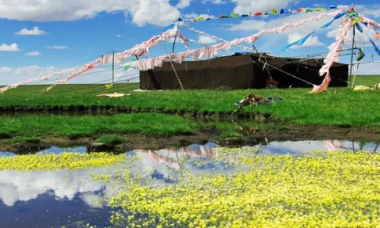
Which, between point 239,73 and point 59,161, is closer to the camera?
point 59,161

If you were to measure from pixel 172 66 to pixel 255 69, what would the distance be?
31.0ft

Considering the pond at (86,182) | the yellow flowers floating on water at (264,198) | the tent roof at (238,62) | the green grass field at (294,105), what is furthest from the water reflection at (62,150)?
the tent roof at (238,62)

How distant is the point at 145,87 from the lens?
2090 inches

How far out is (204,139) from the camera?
62.5ft

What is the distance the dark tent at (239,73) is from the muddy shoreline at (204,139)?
24.3 metres

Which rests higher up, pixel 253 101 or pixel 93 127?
pixel 253 101

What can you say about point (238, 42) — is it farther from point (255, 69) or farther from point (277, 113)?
point (277, 113)

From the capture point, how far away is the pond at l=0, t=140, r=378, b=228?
912 centimetres

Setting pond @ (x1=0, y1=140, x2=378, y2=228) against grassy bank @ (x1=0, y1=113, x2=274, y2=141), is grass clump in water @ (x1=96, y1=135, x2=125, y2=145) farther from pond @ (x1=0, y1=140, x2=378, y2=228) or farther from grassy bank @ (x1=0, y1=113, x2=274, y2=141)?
pond @ (x1=0, y1=140, x2=378, y2=228)

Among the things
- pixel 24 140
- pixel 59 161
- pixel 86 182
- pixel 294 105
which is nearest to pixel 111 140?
pixel 59 161

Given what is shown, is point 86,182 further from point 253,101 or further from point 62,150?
point 253,101

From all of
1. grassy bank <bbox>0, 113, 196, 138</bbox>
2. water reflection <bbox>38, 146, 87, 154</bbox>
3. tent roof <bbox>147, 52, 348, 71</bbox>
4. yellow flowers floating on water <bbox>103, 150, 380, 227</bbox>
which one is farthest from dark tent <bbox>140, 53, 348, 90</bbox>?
yellow flowers floating on water <bbox>103, 150, 380, 227</bbox>

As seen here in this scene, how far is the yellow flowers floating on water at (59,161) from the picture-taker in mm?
13977

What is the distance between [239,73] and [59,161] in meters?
33.9
